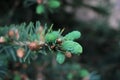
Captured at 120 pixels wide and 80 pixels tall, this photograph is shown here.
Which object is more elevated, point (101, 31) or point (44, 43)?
point (101, 31)

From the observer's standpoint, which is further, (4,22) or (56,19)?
(56,19)

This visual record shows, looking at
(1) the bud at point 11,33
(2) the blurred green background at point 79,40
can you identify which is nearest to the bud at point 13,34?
(1) the bud at point 11,33

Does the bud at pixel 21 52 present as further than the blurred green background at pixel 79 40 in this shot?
No

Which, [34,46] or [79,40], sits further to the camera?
[79,40]

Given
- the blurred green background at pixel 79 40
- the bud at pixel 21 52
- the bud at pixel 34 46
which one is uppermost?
the blurred green background at pixel 79 40

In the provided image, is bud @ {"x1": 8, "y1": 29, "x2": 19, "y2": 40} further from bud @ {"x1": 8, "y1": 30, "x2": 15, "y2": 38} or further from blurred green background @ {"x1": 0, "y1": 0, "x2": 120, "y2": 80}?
blurred green background @ {"x1": 0, "y1": 0, "x2": 120, "y2": 80}

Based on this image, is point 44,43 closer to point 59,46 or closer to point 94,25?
point 59,46

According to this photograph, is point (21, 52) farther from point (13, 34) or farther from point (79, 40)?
point (79, 40)

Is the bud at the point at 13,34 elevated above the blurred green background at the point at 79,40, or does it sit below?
below

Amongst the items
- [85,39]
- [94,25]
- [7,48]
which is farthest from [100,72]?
[7,48]

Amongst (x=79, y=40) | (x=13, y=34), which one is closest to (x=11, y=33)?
(x=13, y=34)

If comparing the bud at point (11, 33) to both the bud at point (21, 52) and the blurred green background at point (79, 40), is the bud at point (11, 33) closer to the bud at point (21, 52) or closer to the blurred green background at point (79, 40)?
the bud at point (21, 52)
